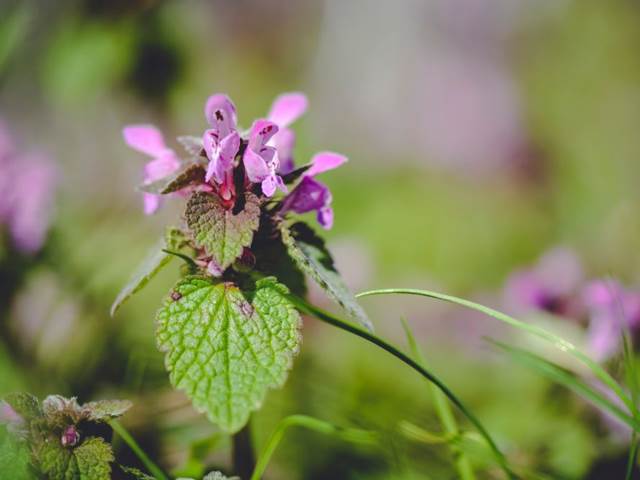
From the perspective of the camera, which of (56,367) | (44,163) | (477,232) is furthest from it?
(477,232)

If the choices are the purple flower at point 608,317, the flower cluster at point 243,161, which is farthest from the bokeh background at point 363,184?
the flower cluster at point 243,161

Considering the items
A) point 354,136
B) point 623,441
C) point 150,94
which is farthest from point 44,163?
point 354,136

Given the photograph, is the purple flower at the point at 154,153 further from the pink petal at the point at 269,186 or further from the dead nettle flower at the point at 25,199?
the dead nettle flower at the point at 25,199

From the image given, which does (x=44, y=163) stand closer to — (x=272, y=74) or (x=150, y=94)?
(x=150, y=94)

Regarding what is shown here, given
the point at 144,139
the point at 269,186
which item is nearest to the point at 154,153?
the point at 144,139

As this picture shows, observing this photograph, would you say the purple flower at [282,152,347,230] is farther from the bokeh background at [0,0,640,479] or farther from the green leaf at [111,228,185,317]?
the bokeh background at [0,0,640,479]

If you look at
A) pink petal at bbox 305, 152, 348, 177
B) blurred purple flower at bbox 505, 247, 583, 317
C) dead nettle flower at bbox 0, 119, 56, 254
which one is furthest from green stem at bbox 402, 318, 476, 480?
dead nettle flower at bbox 0, 119, 56, 254
